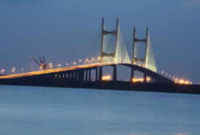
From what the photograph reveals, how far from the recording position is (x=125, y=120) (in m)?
22.1

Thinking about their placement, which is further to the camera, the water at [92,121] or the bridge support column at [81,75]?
the bridge support column at [81,75]

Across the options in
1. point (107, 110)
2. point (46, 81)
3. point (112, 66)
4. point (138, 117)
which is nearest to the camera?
point (138, 117)

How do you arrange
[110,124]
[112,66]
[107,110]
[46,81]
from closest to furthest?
[110,124] → [107,110] → [112,66] → [46,81]

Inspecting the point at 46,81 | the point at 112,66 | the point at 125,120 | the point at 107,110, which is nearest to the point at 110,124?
the point at 125,120

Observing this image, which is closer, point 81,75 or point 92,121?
point 92,121

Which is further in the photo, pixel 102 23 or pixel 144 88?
pixel 144 88

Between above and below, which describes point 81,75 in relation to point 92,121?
above

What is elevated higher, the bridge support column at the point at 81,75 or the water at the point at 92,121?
the bridge support column at the point at 81,75

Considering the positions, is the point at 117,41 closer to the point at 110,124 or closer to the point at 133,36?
the point at 133,36

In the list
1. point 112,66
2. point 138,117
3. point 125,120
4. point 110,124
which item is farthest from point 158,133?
point 112,66

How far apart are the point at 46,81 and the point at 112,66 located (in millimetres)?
5516

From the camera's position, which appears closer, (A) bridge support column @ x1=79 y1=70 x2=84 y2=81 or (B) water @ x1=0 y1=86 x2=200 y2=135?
(B) water @ x1=0 y1=86 x2=200 y2=135

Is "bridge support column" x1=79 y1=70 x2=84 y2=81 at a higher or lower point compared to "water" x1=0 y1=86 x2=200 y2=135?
higher

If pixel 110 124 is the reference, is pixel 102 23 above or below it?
above
